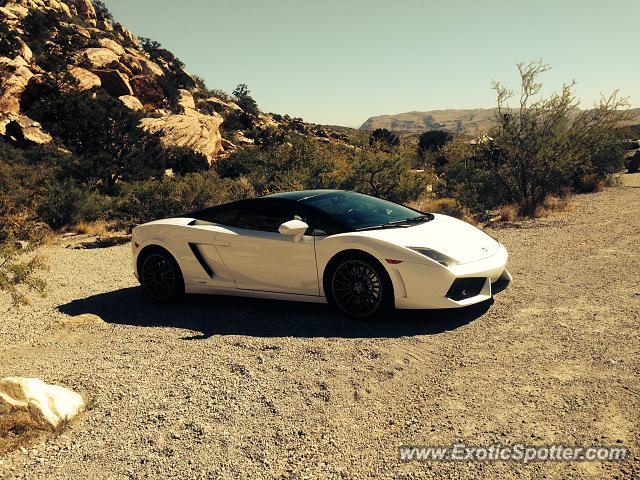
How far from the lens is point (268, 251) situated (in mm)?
5492

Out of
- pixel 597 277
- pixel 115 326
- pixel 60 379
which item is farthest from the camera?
pixel 597 277

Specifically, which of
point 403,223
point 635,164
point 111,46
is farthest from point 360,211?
point 111,46

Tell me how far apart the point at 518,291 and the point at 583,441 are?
326cm

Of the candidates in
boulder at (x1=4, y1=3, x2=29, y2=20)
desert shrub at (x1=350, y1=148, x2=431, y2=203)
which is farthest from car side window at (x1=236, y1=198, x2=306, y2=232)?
boulder at (x1=4, y1=3, x2=29, y2=20)

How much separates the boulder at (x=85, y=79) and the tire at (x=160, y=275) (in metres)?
33.8

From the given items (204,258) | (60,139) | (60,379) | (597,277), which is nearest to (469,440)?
(60,379)

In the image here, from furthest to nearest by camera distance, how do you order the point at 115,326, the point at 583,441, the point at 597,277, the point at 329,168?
the point at 329,168 < the point at 597,277 < the point at 115,326 < the point at 583,441

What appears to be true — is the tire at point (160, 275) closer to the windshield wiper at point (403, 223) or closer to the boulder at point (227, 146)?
the windshield wiper at point (403, 223)

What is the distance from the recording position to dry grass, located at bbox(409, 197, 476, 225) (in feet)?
42.7

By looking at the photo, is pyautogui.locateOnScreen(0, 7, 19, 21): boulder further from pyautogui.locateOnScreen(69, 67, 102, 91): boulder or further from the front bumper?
the front bumper

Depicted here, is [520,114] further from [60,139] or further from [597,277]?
[60,139]

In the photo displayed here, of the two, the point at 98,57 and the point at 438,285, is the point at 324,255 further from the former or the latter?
the point at 98,57

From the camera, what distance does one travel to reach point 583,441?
9.31 feet

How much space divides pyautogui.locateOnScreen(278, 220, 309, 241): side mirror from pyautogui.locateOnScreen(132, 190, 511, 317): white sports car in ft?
0.04
